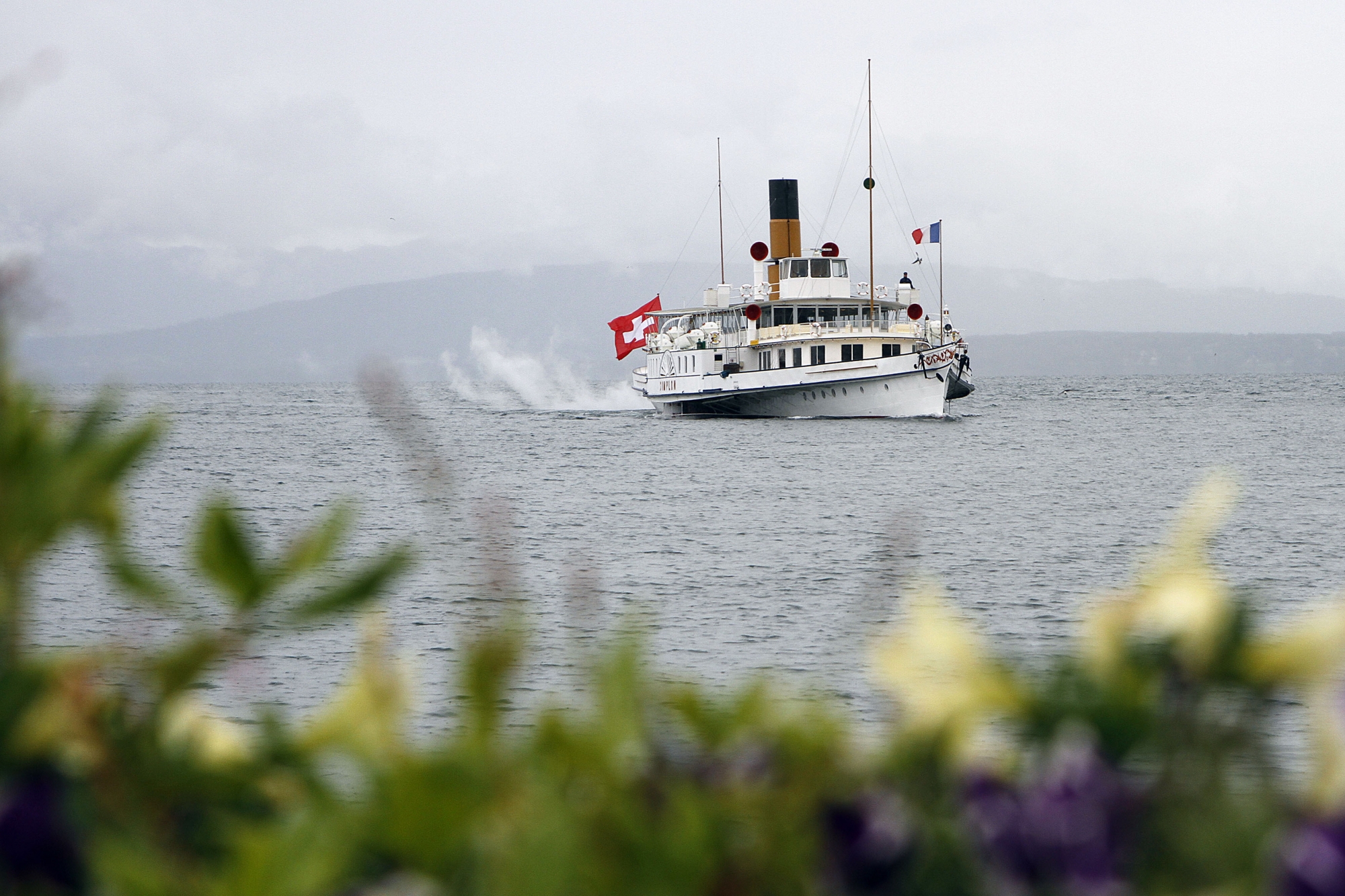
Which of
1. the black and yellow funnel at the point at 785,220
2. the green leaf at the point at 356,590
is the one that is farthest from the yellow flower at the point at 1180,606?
the black and yellow funnel at the point at 785,220

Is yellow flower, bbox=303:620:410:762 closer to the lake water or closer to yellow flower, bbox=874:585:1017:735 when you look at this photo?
the lake water

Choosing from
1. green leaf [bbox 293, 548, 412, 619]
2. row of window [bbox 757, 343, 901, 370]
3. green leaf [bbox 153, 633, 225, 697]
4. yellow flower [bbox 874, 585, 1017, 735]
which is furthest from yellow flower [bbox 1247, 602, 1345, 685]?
row of window [bbox 757, 343, 901, 370]

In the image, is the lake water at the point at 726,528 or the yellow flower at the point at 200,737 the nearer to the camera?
the yellow flower at the point at 200,737

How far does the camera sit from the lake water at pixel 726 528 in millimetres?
2877

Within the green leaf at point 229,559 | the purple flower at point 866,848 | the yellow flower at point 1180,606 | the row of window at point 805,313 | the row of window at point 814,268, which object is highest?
the row of window at point 814,268

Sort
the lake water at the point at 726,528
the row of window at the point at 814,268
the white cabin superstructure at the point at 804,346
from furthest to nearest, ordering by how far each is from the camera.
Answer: the row of window at the point at 814,268 → the white cabin superstructure at the point at 804,346 → the lake water at the point at 726,528

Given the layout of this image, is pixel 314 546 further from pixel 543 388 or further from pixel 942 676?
pixel 543 388

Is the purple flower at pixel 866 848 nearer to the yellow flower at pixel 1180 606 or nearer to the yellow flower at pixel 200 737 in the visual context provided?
the yellow flower at pixel 1180 606

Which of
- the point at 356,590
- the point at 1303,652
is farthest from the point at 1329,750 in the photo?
the point at 356,590

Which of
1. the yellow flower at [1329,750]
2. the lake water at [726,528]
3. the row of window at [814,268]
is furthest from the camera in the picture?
the row of window at [814,268]

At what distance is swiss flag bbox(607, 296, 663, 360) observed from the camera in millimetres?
51312

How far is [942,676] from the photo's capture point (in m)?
0.77

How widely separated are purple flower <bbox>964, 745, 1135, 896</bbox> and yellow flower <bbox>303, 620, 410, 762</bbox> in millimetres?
329

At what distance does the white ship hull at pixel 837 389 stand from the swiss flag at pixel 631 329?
2430 mm
